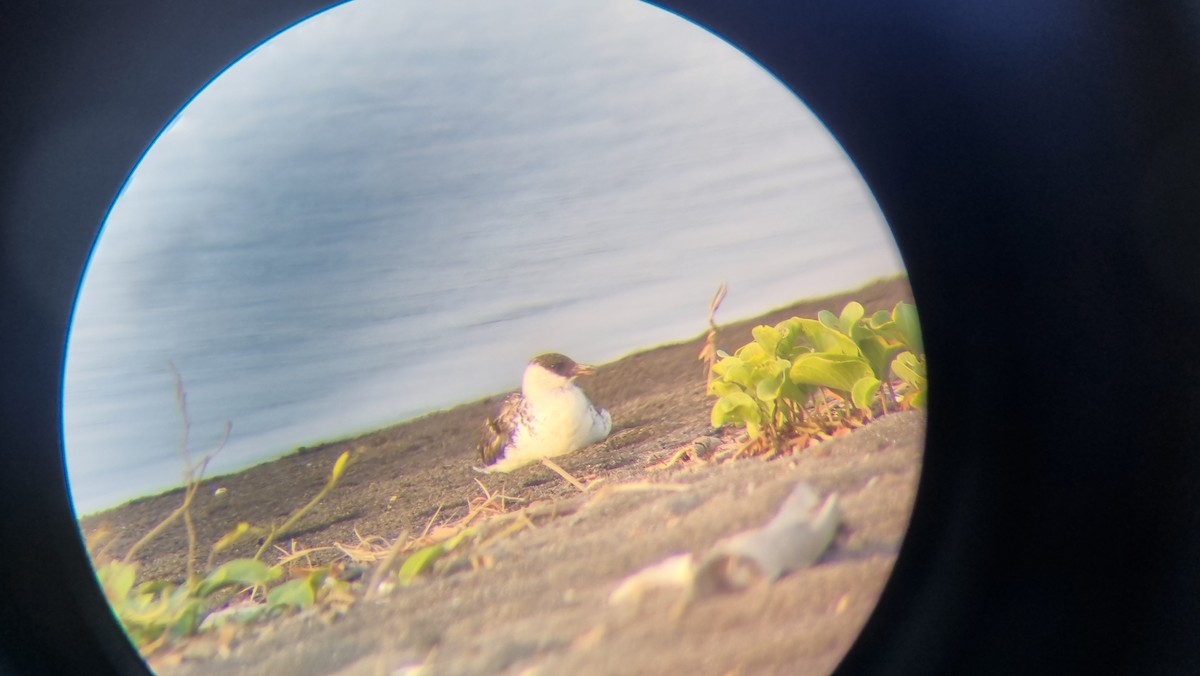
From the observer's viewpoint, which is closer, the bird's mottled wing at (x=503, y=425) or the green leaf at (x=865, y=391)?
the bird's mottled wing at (x=503, y=425)

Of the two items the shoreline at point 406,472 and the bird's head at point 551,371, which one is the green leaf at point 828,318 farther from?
the bird's head at point 551,371

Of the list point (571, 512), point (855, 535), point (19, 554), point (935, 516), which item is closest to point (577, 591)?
point (571, 512)

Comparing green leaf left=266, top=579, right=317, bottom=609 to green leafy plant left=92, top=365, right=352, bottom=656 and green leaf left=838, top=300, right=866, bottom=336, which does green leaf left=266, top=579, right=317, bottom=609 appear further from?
green leaf left=838, top=300, right=866, bottom=336

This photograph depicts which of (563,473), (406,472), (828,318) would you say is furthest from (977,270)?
(406,472)

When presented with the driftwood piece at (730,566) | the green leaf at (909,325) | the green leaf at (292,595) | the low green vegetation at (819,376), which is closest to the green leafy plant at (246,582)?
the green leaf at (292,595)

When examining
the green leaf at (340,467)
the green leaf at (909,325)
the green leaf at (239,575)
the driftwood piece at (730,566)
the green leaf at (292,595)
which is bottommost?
→ the driftwood piece at (730,566)

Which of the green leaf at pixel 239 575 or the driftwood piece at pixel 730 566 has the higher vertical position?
the green leaf at pixel 239 575

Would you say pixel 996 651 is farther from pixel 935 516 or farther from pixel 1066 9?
pixel 1066 9
